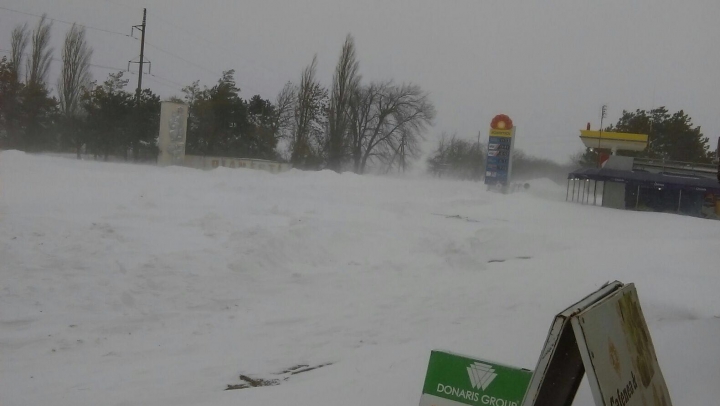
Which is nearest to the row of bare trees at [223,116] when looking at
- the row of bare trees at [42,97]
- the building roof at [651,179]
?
the row of bare trees at [42,97]

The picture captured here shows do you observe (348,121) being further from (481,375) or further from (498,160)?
(481,375)

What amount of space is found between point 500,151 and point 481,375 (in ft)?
96.5

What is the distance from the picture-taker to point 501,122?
31812mm

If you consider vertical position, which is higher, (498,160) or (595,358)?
(498,160)

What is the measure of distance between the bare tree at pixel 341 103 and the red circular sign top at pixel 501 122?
782 cm

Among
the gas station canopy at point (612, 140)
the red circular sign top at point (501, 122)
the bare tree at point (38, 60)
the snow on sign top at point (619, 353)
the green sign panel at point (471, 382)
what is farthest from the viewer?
the gas station canopy at point (612, 140)

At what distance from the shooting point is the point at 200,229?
11648mm

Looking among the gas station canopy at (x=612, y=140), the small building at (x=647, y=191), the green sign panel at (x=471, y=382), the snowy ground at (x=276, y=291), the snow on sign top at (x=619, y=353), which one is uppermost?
the gas station canopy at (x=612, y=140)

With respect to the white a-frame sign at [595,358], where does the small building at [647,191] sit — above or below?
above

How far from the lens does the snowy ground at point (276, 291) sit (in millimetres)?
5262

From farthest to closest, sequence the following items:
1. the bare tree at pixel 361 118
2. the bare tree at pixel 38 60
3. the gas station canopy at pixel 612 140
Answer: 1. the gas station canopy at pixel 612 140
2. the bare tree at pixel 361 118
3. the bare tree at pixel 38 60

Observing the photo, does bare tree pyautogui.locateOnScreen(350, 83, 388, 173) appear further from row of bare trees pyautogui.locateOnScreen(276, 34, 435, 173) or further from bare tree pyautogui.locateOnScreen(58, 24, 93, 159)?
bare tree pyautogui.locateOnScreen(58, 24, 93, 159)

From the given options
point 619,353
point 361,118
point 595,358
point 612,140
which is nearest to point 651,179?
point 612,140

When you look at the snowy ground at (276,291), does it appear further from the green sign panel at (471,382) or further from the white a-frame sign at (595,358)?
the green sign panel at (471,382)
